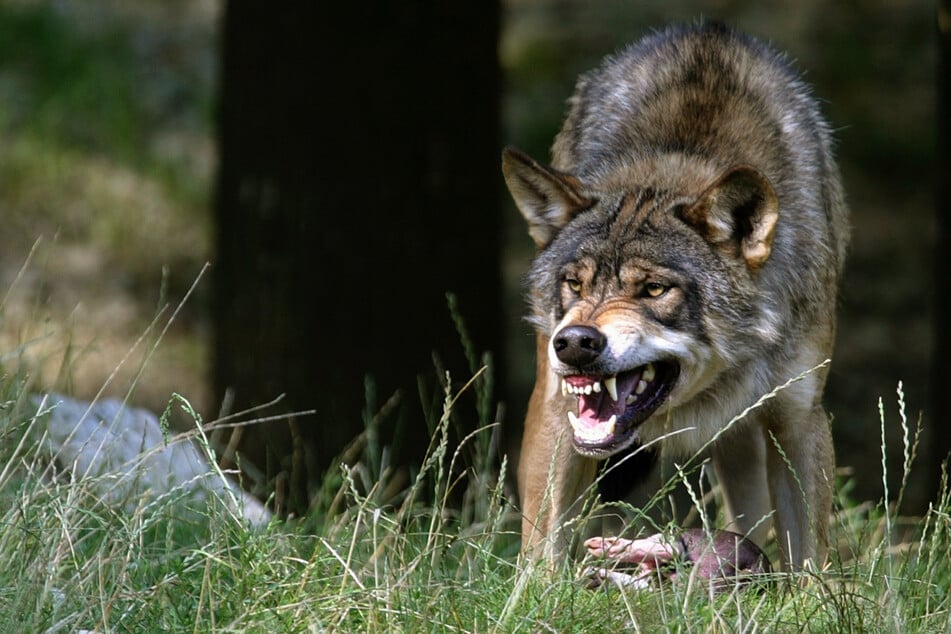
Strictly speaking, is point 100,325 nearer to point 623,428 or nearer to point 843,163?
point 843,163

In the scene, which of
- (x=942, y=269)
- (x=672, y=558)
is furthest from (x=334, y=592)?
(x=942, y=269)

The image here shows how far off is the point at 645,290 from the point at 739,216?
0.43 meters

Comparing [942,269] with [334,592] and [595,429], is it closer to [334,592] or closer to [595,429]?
[595,429]

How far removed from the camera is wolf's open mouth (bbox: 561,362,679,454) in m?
4.61

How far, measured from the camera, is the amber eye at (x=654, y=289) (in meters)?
4.72

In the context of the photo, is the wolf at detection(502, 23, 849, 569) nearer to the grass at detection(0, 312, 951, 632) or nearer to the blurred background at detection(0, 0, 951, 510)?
the grass at detection(0, 312, 951, 632)

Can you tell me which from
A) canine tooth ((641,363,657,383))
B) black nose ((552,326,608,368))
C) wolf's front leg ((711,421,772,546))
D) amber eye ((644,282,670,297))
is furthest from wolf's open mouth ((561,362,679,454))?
wolf's front leg ((711,421,772,546))

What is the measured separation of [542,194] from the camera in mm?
5113

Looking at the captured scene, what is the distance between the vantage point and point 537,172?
5.00m

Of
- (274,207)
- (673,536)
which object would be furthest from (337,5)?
(673,536)

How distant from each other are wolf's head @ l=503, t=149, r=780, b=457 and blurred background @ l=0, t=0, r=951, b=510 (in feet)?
1.99

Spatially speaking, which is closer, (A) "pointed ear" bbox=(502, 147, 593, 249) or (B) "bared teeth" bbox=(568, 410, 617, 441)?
(B) "bared teeth" bbox=(568, 410, 617, 441)

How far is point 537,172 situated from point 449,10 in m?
2.57

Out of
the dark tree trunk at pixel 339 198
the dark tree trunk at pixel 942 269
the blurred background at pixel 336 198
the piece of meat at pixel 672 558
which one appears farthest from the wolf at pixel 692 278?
the dark tree trunk at pixel 942 269
